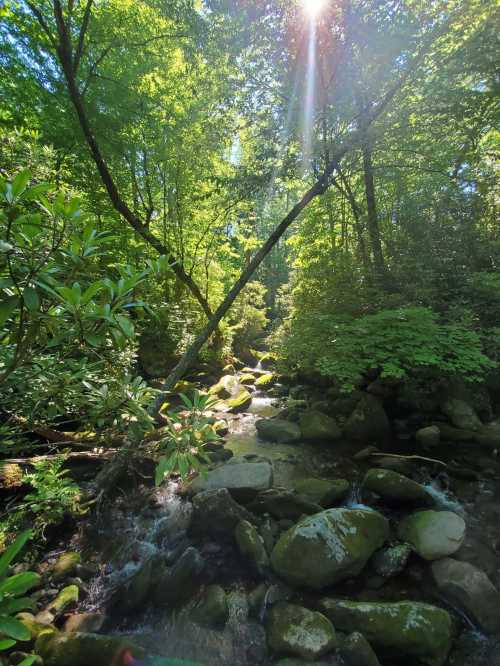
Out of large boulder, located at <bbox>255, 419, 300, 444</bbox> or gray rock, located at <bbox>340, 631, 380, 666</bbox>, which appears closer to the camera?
gray rock, located at <bbox>340, 631, 380, 666</bbox>

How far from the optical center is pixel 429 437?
17.1ft

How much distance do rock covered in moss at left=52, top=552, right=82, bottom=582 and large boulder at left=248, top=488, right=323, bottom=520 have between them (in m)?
1.91

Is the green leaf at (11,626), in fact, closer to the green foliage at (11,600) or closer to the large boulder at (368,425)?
the green foliage at (11,600)

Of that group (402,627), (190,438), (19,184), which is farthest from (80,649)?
(19,184)

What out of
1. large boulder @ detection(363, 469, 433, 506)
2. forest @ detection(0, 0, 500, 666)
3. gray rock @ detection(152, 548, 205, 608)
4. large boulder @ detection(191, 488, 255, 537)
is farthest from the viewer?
large boulder @ detection(363, 469, 433, 506)

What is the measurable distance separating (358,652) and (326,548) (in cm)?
70

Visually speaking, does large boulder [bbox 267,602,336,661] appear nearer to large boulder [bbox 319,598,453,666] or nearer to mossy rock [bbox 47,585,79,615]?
large boulder [bbox 319,598,453,666]

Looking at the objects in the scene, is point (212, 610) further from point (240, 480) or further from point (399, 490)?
point (399, 490)

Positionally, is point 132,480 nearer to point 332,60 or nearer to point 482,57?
point 332,60

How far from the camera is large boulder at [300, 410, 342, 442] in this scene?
562 centimetres

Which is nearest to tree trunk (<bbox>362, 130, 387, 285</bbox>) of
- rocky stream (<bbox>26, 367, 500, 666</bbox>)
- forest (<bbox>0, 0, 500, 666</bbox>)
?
forest (<bbox>0, 0, 500, 666</bbox>)

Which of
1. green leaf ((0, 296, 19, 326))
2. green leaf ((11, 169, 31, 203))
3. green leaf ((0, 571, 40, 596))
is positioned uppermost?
green leaf ((11, 169, 31, 203))

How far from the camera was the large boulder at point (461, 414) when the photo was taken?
5348 millimetres

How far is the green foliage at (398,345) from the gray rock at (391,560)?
219 cm
